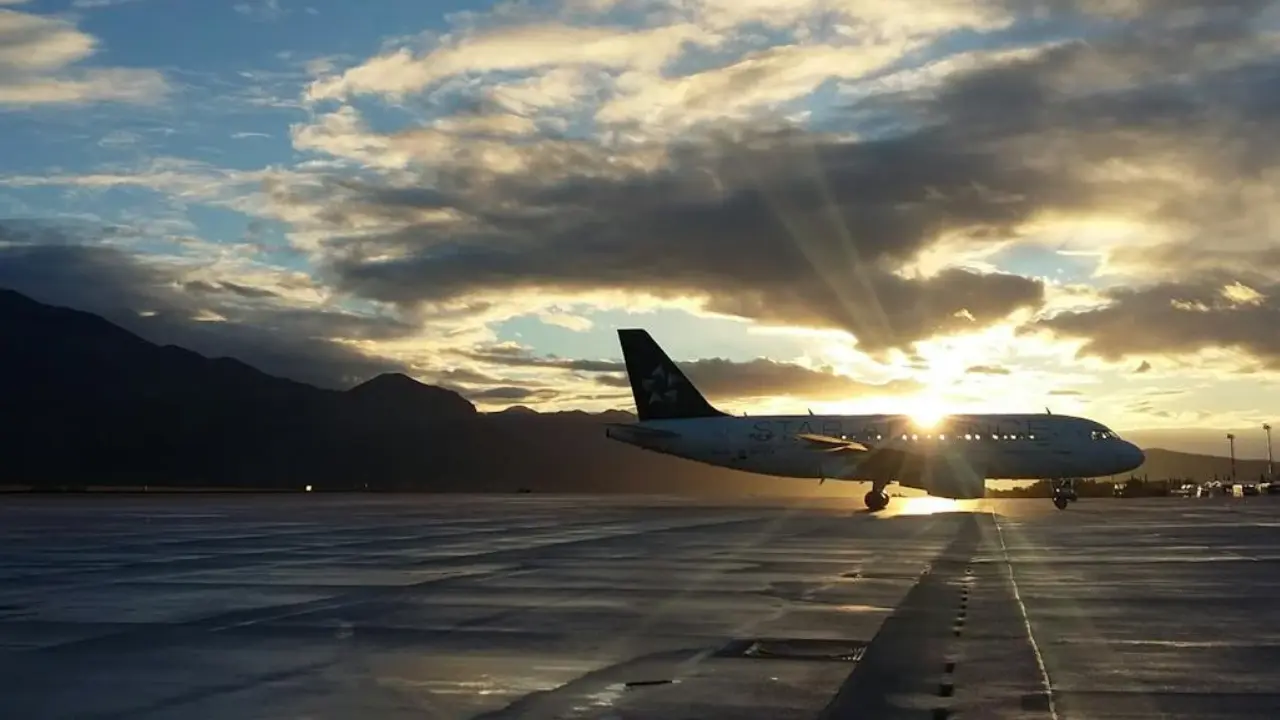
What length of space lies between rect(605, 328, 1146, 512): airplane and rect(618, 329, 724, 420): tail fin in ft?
9.12

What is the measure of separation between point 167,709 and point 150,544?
20413mm

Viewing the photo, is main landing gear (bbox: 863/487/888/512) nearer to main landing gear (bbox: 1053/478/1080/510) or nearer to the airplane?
the airplane

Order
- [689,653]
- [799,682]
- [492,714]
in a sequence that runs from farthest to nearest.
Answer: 1. [689,653]
2. [799,682]
3. [492,714]

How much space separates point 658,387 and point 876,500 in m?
17.1

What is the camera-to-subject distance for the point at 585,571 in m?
20.3

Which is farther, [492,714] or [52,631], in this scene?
[52,631]

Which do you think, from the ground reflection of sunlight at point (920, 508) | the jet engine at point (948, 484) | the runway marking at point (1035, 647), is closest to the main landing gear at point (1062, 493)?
the jet engine at point (948, 484)

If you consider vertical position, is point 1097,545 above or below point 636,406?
below

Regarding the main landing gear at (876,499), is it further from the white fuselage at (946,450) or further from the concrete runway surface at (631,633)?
the concrete runway surface at (631,633)

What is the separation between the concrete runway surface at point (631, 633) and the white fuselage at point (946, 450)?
1477 inches

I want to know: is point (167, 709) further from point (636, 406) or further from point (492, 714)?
point (636, 406)

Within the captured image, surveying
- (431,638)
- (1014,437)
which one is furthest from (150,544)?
(1014,437)

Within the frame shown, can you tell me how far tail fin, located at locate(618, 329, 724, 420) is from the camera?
2938 inches

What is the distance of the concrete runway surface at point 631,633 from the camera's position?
878 cm
